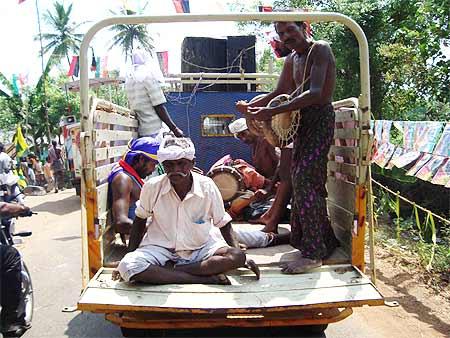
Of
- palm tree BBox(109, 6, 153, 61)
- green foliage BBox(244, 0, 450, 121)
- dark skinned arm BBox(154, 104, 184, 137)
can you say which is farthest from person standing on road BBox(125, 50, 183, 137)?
palm tree BBox(109, 6, 153, 61)

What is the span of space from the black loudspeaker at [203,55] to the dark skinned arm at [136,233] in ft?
15.5

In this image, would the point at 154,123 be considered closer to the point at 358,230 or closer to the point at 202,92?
the point at 202,92

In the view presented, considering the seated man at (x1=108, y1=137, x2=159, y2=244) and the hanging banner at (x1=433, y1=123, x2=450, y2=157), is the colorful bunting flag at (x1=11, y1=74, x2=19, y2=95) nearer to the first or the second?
the seated man at (x1=108, y1=137, x2=159, y2=244)

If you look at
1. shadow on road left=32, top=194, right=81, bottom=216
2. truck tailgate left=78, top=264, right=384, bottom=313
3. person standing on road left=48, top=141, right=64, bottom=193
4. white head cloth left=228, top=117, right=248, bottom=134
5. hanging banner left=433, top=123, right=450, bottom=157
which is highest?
white head cloth left=228, top=117, right=248, bottom=134

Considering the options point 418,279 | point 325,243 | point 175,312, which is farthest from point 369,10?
point 175,312

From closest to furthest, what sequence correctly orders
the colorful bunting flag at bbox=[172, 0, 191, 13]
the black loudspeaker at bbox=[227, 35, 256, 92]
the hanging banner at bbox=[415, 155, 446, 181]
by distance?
the colorful bunting flag at bbox=[172, 0, 191, 13] → the hanging banner at bbox=[415, 155, 446, 181] → the black loudspeaker at bbox=[227, 35, 256, 92]

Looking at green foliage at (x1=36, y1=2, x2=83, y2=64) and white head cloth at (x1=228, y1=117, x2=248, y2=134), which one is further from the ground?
green foliage at (x1=36, y1=2, x2=83, y2=64)

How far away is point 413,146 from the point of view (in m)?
5.75

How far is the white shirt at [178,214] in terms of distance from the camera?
335 centimetres

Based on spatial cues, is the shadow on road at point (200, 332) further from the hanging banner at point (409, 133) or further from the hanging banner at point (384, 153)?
the hanging banner at point (384, 153)

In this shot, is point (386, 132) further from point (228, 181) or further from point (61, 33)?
point (61, 33)

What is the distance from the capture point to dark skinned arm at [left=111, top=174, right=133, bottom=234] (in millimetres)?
3648

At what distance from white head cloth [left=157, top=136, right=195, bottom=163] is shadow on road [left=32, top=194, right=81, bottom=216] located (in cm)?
835

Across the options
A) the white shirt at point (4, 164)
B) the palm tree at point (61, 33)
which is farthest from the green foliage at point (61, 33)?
the white shirt at point (4, 164)
